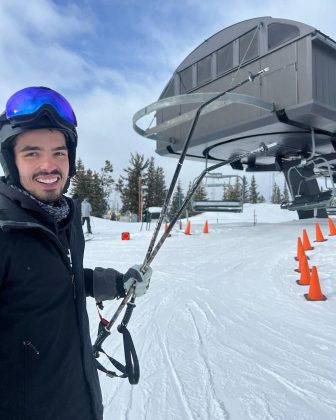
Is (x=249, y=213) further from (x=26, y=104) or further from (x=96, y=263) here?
(x=26, y=104)

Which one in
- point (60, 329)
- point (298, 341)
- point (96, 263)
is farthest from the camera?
point (96, 263)

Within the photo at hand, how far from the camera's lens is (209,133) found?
1326cm

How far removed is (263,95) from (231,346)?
954 cm

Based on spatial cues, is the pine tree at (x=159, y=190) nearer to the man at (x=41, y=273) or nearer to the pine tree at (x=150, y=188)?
the pine tree at (x=150, y=188)

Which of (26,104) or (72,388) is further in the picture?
(26,104)

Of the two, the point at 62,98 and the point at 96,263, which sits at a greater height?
the point at 62,98

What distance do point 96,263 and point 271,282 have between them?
4670 mm

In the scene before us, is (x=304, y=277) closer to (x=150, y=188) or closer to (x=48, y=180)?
(x=48, y=180)

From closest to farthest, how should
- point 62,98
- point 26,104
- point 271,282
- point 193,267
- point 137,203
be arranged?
point 26,104, point 62,98, point 271,282, point 193,267, point 137,203

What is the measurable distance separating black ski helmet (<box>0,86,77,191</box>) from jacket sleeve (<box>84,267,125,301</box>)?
708mm

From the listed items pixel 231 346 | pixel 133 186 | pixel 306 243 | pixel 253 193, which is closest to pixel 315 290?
pixel 231 346

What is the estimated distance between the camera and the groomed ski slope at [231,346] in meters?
2.53

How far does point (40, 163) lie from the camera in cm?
154

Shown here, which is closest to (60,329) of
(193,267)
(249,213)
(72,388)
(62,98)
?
(72,388)
